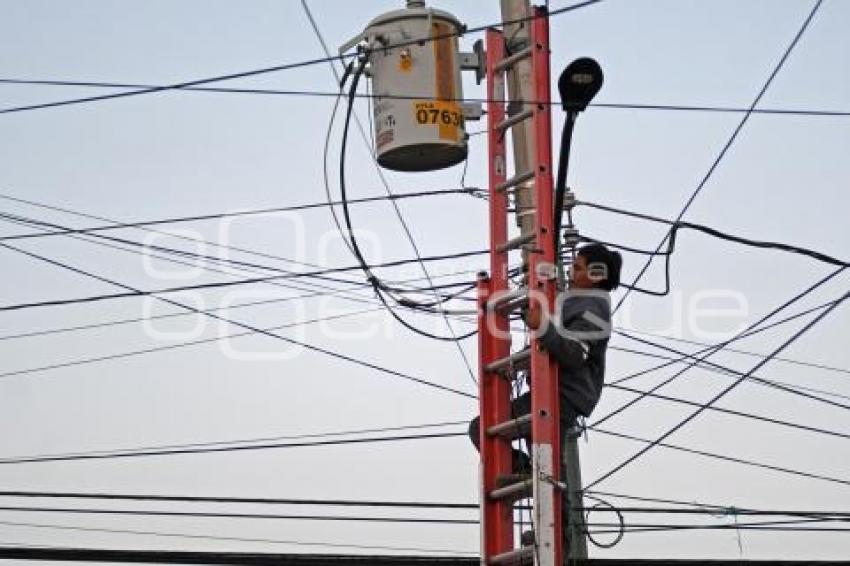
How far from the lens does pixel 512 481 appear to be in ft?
27.0

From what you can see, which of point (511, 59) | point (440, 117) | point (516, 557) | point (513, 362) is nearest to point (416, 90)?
point (440, 117)

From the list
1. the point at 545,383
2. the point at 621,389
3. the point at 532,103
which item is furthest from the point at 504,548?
the point at 621,389

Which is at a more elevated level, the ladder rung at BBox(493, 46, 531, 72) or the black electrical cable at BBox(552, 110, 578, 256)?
the ladder rung at BBox(493, 46, 531, 72)

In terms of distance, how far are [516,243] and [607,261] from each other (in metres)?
0.49

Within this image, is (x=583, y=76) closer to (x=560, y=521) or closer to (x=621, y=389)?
(x=560, y=521)

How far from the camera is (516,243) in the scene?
845cm

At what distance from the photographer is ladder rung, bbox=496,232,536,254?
8344 mm

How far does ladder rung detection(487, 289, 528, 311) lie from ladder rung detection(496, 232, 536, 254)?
24 cm

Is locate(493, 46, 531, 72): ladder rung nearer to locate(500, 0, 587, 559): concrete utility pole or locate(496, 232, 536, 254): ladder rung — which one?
locate(500, 0, 587, 559): concrete utility pole

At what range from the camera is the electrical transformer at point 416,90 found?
29.5ft

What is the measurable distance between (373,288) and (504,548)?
239 centimetres

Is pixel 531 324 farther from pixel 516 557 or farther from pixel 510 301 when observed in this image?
pixel 516 557

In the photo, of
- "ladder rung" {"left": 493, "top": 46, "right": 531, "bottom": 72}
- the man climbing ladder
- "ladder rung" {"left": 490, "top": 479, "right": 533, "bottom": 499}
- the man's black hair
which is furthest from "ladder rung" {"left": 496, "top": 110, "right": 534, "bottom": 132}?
"ladder rung" {"left": 490, "top": 479, "right": 533, "bottom": 499}

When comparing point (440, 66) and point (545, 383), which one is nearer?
point (545, 383)
